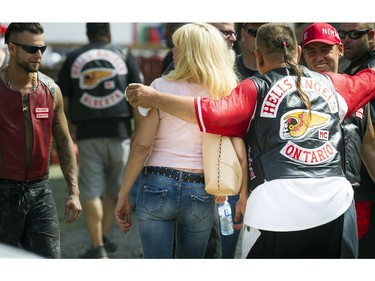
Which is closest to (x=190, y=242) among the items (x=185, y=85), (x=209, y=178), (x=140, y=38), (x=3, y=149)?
(x=209, y=178)

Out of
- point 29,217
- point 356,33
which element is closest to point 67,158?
point 29,217

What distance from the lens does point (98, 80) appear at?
7402 mm

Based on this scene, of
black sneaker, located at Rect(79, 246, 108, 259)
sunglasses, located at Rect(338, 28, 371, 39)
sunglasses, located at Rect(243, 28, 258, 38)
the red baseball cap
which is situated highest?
the red baseball cap

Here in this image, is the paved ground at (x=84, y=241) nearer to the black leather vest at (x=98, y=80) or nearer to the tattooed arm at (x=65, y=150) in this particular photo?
the black leather vest at (x=98, y=80)

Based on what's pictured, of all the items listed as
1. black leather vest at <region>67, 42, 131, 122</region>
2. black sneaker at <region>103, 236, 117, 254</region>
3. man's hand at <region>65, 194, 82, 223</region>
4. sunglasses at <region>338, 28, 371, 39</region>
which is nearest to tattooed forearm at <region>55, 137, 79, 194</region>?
man's hand at <region>65, 194, 82, 223</region>

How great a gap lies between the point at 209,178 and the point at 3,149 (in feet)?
4.25

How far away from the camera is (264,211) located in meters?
3.97

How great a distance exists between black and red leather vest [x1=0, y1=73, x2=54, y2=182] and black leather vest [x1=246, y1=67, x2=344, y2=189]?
1403mm

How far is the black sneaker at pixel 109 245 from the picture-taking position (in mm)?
7766

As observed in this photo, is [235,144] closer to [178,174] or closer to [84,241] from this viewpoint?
[178,174]

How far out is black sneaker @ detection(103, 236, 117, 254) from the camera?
25.5 feet

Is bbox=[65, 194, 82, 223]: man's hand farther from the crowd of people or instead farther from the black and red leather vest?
the black and red leather vest

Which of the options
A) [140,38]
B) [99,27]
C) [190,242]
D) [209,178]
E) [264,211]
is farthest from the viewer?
[140,38]

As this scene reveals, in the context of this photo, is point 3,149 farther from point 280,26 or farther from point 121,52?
point 121,52
